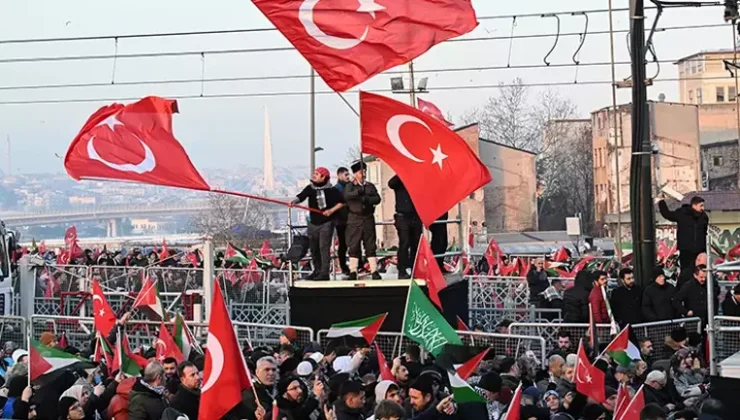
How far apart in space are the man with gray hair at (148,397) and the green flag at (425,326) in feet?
8.88

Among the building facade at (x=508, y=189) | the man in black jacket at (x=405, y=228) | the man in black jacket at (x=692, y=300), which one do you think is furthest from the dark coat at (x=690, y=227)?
the building facade at (x=508, y=189)

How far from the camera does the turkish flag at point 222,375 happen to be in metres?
8.68

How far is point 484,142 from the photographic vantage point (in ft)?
261

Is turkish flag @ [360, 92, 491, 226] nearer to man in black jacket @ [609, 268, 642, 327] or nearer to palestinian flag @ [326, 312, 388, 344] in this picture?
palestinian flag @ [326, 312, 388, 344]

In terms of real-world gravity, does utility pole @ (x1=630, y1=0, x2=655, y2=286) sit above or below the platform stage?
above

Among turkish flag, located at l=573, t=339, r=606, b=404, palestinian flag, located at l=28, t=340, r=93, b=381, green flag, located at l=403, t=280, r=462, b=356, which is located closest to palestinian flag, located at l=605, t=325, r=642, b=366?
green flag, located at l=403, t=280, r=462, b=356

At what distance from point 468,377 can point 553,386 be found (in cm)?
72

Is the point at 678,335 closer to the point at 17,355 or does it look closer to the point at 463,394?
the point at 463,394

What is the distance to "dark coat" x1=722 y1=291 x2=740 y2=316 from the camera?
14.6 meters

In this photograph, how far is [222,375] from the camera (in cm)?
875

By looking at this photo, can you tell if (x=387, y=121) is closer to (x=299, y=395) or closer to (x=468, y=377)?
(x=468, y=377)

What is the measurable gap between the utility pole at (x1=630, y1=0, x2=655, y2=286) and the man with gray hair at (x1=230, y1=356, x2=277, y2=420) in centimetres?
758

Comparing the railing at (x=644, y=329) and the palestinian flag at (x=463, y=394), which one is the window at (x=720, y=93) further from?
the palestinian flag at (x=463, y=394)

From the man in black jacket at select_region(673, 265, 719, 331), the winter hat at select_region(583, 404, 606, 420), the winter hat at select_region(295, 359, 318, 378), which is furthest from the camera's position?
the man in black jacket at select_region(673, 265, 719, 331)
